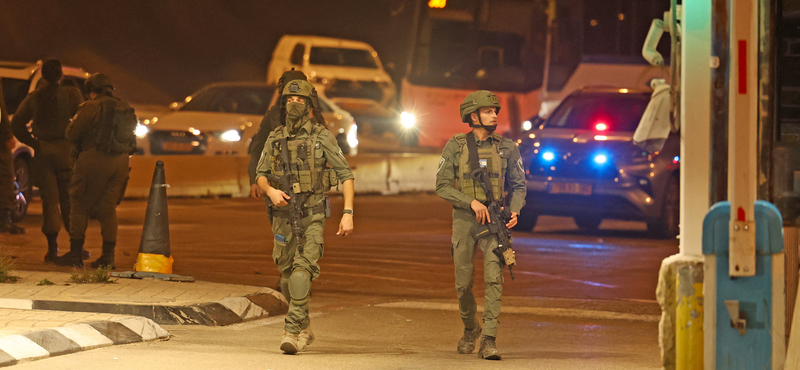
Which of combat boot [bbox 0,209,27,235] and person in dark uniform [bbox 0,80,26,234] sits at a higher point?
person in dark uniform [bbox 0,80,26,234]

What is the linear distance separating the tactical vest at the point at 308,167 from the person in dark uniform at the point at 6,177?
5224 millimetres

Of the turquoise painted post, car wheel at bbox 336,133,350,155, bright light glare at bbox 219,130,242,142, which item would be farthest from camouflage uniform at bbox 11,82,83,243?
car wheel at bbox 336,133,350,155

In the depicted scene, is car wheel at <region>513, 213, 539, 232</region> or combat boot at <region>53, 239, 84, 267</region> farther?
car wheel at <region>513, 213, 539, 232</region>

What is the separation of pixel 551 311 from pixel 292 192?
2819 mm

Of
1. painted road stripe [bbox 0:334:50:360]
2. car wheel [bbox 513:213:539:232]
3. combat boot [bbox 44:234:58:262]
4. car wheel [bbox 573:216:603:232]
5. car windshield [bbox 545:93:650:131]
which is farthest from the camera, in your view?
car wheel [bbox 573:216:603:232]

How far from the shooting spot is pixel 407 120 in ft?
80.6

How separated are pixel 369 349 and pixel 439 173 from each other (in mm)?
1135

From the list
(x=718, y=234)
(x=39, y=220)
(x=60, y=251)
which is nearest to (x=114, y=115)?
(x=60, y=251)

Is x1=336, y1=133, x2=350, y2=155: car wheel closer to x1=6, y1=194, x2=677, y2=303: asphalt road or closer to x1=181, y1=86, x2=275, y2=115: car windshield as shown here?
x1=181, y1=86, x2=275, y2=115: car windshield

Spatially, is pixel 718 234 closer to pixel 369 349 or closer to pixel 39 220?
pixel 369 349

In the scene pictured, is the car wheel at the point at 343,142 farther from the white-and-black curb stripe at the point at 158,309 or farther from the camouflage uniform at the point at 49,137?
the white-and-black curb stripe at the point at 158,309

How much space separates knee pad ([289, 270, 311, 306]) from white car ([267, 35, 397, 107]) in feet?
59.5

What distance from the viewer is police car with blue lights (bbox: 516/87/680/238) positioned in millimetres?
14320

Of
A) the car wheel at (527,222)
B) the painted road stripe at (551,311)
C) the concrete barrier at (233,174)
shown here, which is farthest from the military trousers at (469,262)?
the concrete barrier at (233,174)
